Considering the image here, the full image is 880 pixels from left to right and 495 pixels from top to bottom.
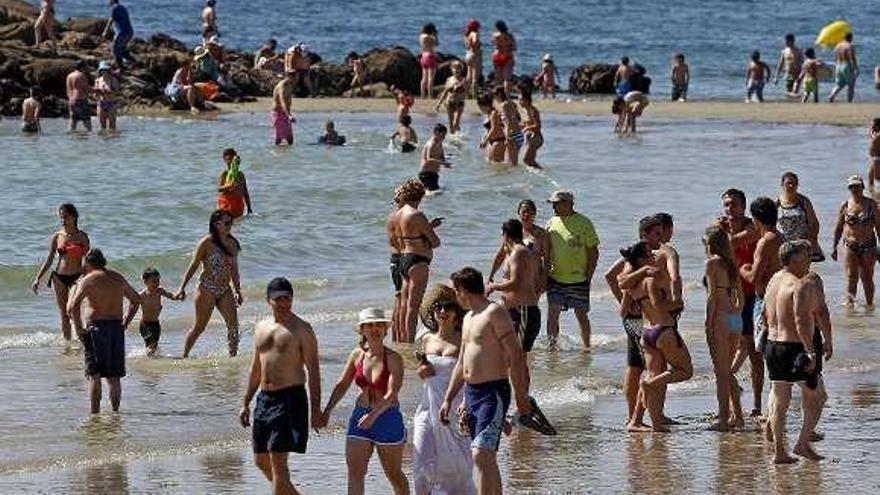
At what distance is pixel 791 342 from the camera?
11750 millimetres

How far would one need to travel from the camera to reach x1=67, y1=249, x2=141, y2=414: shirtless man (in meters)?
14.3

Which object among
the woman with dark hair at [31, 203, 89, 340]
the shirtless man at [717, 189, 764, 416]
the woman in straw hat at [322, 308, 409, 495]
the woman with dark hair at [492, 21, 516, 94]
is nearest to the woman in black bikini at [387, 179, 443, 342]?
the woman with dark hair at [31, 203, 89, 340]

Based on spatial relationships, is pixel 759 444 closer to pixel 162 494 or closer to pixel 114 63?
pixel 162 494

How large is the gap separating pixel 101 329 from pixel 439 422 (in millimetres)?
4607

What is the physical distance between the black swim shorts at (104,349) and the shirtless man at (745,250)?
438 centimetres

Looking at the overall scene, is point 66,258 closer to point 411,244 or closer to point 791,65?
point 411,244

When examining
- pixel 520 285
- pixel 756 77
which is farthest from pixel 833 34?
pixel 520 285

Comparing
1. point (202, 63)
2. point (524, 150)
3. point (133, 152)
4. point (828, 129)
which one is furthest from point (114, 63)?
point (828, 129)

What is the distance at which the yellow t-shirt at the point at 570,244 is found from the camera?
52.8ft

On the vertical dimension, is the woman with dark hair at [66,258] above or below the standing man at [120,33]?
below

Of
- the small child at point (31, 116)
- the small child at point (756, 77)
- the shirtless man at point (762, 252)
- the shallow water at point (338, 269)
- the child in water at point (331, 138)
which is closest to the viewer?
the shallow water at point (338, 269)

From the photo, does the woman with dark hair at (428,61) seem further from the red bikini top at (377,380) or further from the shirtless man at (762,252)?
the red bikini top at (377,380)

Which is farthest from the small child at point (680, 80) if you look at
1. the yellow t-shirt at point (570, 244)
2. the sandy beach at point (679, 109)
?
the yellow t-shirt at point (570, 244)

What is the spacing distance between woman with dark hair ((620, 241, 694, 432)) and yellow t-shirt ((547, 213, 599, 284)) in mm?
3209
